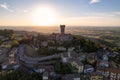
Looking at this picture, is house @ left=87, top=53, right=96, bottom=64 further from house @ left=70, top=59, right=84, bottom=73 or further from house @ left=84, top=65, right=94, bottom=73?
house @ left=70, top=59, right=84, bottom=73

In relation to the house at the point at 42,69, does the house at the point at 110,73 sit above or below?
below

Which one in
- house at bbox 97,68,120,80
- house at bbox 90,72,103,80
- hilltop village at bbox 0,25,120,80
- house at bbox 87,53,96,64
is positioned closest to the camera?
house at bbox 90,72,103,80

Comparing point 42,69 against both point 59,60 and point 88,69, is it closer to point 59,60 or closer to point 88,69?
point 59,60

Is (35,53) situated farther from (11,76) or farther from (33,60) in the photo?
(11,76)

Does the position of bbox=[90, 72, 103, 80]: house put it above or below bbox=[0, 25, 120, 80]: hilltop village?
below

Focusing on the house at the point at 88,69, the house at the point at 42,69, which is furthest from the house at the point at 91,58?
the house at the point at 42,69

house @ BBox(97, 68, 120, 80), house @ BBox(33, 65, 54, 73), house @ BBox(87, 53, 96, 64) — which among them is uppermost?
house @ BBox(87, 53, 96, 64)

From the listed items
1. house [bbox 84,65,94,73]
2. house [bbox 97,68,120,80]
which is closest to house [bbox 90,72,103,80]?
house [bbox 97,68,120,80]

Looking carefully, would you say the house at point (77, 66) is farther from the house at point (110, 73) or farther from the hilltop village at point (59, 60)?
the house at point (110, 73)
